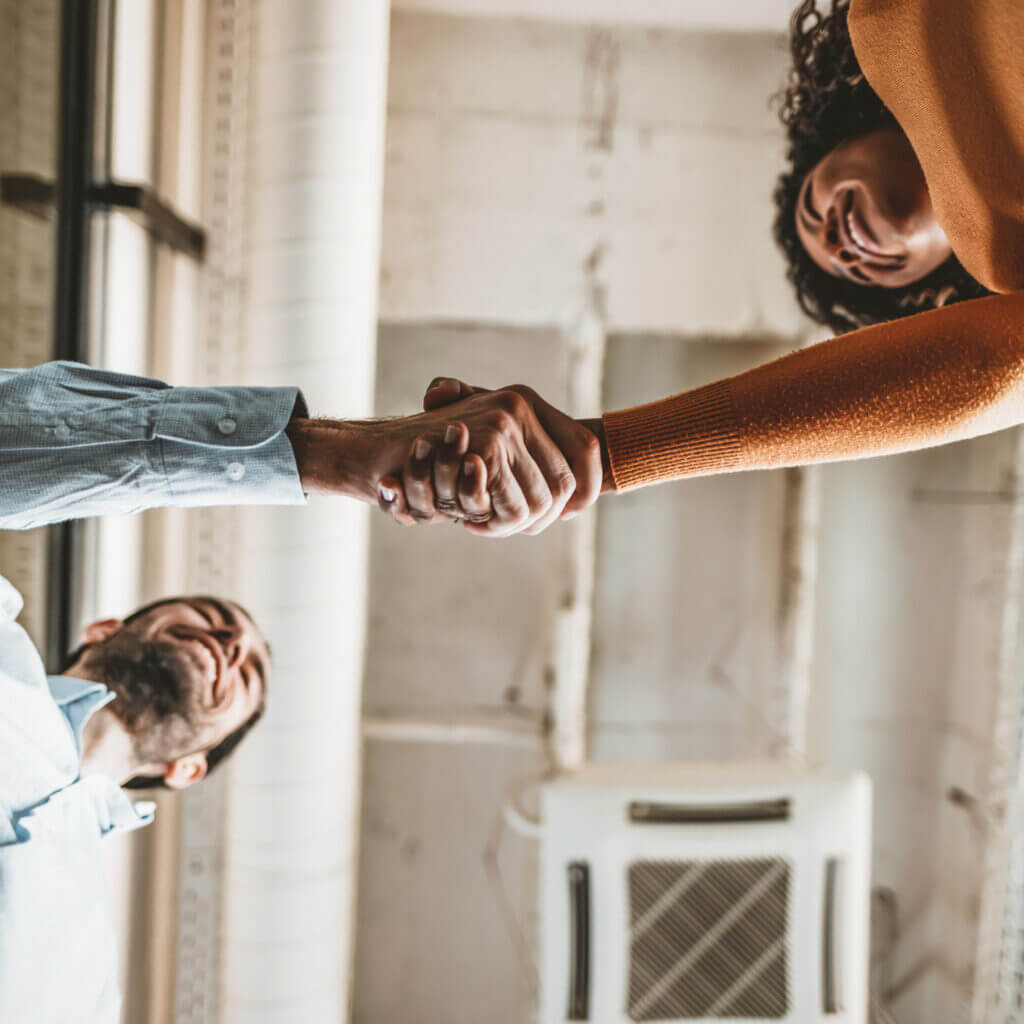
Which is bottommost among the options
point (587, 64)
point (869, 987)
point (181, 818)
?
point (869, 987)

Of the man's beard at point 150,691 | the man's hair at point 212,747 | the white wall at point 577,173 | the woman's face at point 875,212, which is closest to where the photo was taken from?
the woman's face at point 875,212

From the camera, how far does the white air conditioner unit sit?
4.82 ft

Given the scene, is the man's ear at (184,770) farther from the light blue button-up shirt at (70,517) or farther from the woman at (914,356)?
the woman at (914,356)

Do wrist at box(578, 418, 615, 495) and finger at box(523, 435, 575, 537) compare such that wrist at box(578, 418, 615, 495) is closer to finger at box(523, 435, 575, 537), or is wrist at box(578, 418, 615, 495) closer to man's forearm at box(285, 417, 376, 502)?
finger at box(523, 435, 575, 537)

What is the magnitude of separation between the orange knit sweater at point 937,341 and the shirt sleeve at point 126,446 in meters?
0.34

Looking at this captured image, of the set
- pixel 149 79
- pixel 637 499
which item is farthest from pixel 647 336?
pixel 149 79

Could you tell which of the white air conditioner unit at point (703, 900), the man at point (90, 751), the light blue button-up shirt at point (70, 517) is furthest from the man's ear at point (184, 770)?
the white air conditioner unit at point (703, 900)

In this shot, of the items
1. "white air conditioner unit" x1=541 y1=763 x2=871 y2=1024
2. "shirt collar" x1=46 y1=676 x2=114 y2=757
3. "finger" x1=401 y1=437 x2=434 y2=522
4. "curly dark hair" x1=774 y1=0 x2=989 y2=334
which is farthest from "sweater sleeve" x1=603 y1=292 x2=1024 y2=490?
"white air conditioner unit" x1=541 y1=763 x2=871 y2=1024

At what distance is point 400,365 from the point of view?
6.90 ft

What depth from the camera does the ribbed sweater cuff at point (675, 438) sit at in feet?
2.14

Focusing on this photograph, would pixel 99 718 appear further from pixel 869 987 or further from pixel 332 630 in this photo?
pixel 869 987

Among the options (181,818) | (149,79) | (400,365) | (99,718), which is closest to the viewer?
(99,718)

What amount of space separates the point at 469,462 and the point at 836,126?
85 cm

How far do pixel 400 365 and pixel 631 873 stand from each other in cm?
132
